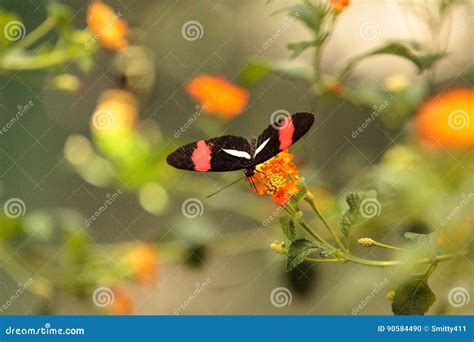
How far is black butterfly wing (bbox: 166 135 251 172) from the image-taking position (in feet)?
4.30

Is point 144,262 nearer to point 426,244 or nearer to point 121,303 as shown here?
point 121,303

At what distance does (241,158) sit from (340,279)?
0.28 metres

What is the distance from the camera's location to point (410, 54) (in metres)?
1.29

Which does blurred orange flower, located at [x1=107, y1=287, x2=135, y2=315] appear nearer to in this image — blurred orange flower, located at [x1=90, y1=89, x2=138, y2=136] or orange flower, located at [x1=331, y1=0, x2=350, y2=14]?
blurred orange flower, located at [x1=90, y1=89, x2=138, y2=136]

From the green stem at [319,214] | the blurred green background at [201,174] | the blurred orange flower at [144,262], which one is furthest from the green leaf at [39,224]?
the green stem at [319,214]

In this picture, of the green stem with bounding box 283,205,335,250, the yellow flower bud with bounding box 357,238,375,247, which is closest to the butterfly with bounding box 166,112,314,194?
the green stem with bounding box 283,205,335,250

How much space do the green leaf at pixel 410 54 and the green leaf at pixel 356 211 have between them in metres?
0.22

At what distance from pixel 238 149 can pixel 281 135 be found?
0.08 meters

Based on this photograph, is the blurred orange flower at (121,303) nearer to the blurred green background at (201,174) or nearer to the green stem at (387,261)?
the blurred green background at (201,174)

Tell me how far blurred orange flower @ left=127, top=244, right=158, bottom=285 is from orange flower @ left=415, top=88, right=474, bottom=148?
525mm

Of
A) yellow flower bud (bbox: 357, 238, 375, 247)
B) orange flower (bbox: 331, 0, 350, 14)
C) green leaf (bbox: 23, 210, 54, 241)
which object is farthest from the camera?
green leaf (bbox: 23, 210, 54, 241)

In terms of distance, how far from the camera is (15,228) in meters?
1.39

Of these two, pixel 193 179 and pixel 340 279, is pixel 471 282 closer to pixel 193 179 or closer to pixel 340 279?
pixel 340 279
